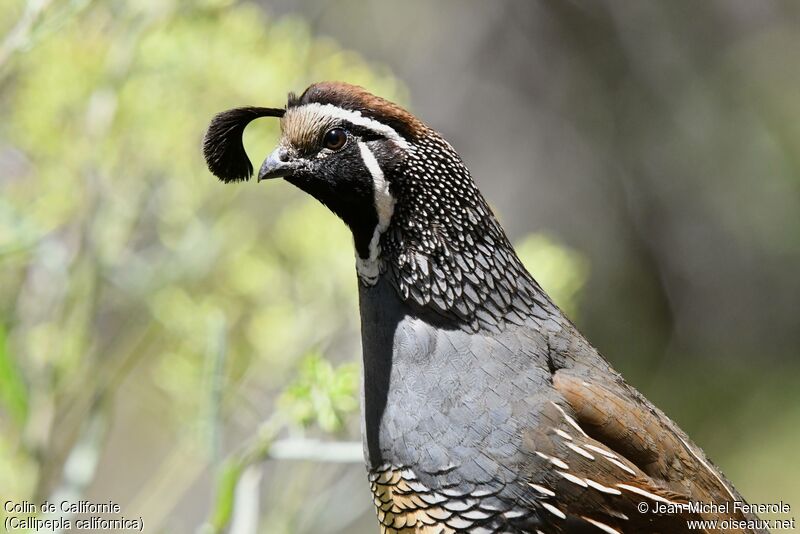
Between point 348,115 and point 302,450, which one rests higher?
point 348,115

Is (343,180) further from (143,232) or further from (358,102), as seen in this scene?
(143,232)

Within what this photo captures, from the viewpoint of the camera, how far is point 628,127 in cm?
587

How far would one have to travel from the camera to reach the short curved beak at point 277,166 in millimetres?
1979

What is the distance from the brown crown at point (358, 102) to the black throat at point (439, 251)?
0.05 metres

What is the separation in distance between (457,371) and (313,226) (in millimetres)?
755

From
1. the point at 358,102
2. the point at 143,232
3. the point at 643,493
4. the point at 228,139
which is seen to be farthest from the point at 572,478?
the point at 143,232

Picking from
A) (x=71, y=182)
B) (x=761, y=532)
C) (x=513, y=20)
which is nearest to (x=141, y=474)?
(x=513, y=20)

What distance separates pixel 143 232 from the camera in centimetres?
279

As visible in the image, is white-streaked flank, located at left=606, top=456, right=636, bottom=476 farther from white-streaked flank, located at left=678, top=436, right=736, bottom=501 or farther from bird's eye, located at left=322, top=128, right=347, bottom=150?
bird's eye, located at left=322, top=128, right=347, bottom=150

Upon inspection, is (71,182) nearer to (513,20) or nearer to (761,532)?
(761,532)

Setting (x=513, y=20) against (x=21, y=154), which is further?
(x=513, y=20)

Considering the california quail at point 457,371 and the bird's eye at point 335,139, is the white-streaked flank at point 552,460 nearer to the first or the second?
the california quail at point 457,371

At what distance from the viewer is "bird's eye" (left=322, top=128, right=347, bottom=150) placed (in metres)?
1.99

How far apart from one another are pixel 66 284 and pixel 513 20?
3.80 meters
